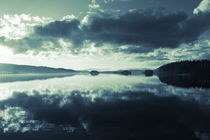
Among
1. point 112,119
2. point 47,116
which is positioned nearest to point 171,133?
point 112,119

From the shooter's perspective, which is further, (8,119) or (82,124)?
(8,119)

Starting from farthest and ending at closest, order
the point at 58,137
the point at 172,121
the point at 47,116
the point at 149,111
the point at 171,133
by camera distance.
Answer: the point at 149,111 < the point at 47,116 < the point at 172,121 < the point at 171,133 < the point at 58,137

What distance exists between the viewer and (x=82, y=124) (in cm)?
1812

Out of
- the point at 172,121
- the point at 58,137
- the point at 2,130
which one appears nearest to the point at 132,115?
the point at 172,121

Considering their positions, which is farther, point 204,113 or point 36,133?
point 204,113

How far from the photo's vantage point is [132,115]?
2211 centimetres

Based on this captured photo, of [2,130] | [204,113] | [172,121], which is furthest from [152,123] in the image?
[2,130]

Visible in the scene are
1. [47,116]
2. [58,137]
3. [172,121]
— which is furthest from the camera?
[47,116]

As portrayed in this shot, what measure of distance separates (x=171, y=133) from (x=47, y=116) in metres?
12.8

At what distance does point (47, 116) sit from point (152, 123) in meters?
11.0

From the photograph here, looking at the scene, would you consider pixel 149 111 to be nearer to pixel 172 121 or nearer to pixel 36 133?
pixel 172 121

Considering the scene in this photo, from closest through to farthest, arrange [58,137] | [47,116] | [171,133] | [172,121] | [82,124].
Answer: [58,137] < [171,133] < [82,124] < [172,121] < [47,116]

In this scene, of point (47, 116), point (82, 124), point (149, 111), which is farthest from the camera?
point (149, 111)

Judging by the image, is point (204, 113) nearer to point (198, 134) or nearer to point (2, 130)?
point (198, 134)
